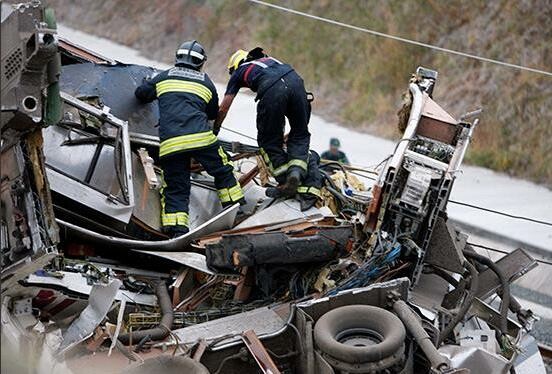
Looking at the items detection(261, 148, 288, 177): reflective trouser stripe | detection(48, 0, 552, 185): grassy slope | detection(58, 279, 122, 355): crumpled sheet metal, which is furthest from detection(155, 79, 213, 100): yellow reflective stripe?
detection(48, 0, 552, 185): grassy slope

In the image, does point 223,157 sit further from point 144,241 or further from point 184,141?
point 144,241

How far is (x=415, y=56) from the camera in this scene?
15633 mm

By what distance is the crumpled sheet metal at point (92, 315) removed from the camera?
5.57 m

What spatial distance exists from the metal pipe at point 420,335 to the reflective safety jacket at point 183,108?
78.8 inches

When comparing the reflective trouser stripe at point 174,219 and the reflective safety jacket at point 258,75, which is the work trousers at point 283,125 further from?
the reflective trouser stripe at point 174,219

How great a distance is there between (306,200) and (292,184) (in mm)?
158

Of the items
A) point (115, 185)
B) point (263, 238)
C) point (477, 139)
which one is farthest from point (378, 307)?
point (477, 139)

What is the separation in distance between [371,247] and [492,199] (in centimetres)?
628

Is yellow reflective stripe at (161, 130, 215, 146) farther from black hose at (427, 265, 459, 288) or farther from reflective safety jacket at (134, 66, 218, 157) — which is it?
black hose at (427, 265, 459, 288)

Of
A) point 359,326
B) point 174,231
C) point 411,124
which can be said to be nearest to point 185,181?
point 174,231

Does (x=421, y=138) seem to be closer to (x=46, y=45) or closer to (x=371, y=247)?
(x=371, y=247)

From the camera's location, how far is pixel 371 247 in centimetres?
673

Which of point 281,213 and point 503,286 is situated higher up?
point 281,213

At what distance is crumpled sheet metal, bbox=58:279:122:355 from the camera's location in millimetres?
5571
